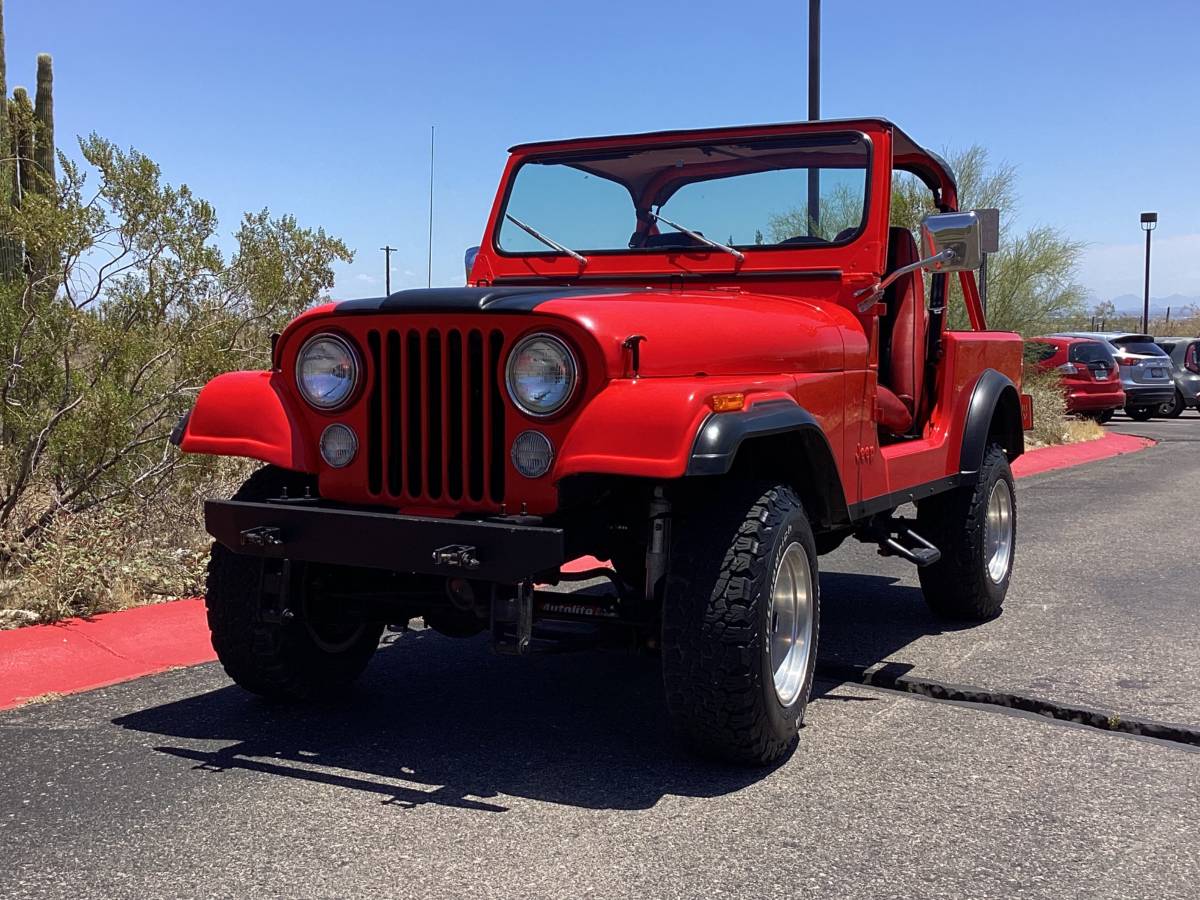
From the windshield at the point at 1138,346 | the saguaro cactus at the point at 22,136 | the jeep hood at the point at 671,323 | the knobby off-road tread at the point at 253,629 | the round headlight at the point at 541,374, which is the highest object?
the saguaro cactus at the point at 22,136

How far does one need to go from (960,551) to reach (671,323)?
260cm

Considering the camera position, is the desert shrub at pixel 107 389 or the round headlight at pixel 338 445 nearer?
the round headlight at pixel 338 445

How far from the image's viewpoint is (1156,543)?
8531 millimetres

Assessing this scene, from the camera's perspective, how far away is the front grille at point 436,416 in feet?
12.3

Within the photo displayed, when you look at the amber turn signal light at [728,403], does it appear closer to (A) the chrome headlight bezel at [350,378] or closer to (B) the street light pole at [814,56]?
(A) the chrome headlight bezel at [350,378]

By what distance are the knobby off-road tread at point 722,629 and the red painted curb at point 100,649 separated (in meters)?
2.44

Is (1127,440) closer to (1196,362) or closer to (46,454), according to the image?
(1196,362)

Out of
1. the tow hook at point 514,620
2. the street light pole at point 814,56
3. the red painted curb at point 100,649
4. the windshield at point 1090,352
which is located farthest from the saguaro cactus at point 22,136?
the windshield at point 1090,352

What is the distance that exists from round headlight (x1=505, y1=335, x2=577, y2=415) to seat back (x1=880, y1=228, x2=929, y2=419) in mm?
2461

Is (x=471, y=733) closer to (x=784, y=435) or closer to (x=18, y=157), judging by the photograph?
(x=784, y=435)

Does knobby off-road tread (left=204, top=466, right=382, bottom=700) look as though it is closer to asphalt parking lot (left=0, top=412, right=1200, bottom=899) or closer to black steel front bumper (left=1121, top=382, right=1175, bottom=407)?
asphalt parking lot (left=0, top=412, right=1200, bottom=899)

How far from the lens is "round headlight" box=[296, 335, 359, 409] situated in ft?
12.9

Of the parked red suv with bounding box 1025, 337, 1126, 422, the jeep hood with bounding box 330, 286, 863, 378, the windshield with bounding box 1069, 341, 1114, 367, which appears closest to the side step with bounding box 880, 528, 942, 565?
the jeep hood with bounding box 330, 286, 863, 378

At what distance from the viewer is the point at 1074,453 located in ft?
51.8
